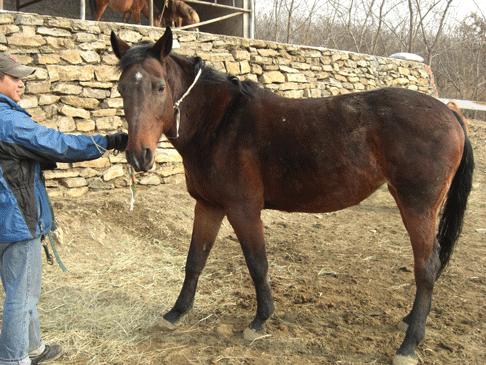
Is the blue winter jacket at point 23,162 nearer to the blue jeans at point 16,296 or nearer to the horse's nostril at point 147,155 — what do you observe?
the blue jeans at point 16,296

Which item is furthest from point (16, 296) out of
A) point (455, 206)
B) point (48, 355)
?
point (455, 206)

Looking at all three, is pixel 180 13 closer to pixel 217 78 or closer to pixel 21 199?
pixel 217 78

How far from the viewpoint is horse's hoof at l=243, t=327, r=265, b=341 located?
2.83 meters

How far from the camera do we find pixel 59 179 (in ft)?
18.2

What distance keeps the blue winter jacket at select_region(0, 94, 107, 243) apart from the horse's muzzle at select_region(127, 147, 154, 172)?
387 millimetres

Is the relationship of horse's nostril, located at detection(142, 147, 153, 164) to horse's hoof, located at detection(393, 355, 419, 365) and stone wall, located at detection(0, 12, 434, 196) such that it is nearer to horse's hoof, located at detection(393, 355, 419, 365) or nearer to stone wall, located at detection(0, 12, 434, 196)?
horse's hoof, located at detection(393, 355, 419, 365)

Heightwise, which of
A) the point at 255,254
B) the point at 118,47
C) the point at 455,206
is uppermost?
the point at 118,47

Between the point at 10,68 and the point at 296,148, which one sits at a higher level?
the point at 10,68

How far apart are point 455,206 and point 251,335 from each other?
75.6 inches

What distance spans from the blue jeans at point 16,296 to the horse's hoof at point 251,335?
1.47 meters

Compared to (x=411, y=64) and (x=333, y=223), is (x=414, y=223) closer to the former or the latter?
(x=333, y=223)

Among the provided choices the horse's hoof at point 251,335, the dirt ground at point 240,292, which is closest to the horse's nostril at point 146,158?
the dirt ground at point 240,292

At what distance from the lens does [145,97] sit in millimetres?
2395

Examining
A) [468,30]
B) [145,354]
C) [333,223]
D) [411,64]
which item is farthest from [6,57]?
[468,30]
